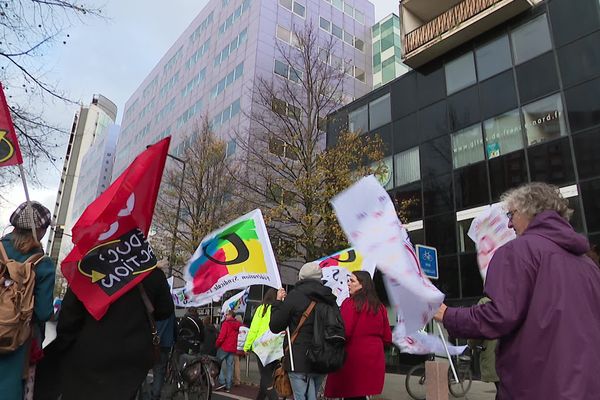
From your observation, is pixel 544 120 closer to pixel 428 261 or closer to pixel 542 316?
pixel 428 261

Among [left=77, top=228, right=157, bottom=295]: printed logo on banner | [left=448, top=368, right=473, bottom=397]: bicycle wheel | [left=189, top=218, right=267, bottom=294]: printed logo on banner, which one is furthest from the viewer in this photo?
[left=448, top=368, right=473, bottom=397]: bicycle wheel

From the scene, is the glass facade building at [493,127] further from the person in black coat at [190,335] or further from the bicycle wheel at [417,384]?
the person in black coat at [190,335]

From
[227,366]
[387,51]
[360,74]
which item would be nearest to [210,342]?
[227,366]

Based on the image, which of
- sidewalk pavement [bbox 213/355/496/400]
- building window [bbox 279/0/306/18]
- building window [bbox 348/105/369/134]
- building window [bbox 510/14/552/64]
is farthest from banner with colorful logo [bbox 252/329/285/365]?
building window [bbox 279/0/306/18]

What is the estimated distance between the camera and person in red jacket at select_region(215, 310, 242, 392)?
10.8 metres

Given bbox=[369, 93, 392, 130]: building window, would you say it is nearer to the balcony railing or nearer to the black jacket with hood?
the balcony railing

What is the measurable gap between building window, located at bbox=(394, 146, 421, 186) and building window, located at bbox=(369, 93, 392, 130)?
6.34 feet

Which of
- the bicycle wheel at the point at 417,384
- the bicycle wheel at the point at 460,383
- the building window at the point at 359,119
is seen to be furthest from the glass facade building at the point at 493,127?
the bicycle wheel at the point at 417,384

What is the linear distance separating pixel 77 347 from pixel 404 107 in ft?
60.4

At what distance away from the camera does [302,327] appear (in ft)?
14.9

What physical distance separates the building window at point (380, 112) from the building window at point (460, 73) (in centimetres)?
297

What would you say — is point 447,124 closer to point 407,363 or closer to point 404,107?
point 404,107

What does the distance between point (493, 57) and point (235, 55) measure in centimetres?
2399

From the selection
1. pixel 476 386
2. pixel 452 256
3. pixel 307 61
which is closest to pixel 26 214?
pixel 476 386
